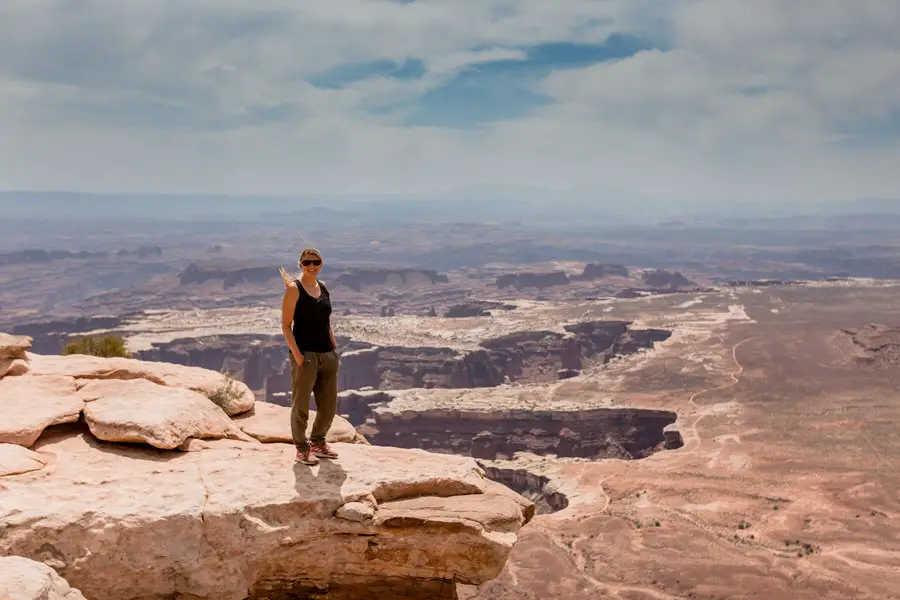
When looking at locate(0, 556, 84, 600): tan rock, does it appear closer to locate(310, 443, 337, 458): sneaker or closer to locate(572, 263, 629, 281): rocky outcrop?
locate(310, 443, 337, 458): sneaker

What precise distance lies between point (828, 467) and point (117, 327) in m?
91.2

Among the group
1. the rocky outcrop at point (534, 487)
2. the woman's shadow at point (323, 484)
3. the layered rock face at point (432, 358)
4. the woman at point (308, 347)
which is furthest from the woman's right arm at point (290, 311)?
the layered rock face at point (432, 358)

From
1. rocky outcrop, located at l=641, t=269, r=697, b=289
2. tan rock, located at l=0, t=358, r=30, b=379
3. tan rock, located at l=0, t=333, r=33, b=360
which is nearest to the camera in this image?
tan rock, located at l=0, t=358, r=30, b=379

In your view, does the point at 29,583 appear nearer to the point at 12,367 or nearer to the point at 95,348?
the point at 12,367

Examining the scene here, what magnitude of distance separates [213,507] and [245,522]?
38cm

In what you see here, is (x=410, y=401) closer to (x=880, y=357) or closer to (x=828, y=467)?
(x=828, y=467)

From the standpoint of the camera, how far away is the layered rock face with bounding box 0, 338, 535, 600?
8070 millimetres

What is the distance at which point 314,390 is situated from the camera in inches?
398

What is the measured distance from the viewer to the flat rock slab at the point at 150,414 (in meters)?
9.38

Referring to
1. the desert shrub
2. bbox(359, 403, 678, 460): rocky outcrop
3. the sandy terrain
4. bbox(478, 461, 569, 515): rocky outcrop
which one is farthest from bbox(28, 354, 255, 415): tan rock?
bbox(359, 403, 678, 460): rocky outcrop

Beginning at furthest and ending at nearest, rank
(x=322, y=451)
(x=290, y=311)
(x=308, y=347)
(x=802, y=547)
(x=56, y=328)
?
1. (x=56, y=328)
2. (x=802, y=547)
3. (x=322, y=451)
4. (x=308, y=347)
5. (x=290, y=311)

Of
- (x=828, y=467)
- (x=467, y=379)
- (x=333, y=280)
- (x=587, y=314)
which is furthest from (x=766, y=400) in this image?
(x=333, y=280)

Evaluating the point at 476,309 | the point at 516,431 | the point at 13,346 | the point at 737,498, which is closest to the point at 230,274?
the point at 476,309

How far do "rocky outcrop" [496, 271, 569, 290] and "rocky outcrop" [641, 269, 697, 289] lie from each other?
747 inches
